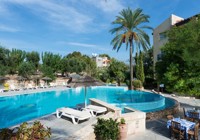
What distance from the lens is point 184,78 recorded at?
27.7 feet

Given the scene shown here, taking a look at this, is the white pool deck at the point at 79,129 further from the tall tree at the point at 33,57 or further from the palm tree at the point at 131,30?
the tall tree at the point at 33,57

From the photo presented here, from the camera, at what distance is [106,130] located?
23.2 ft

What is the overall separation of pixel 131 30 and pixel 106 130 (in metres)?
24.6

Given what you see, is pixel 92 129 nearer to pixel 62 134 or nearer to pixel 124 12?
pixel 62 134

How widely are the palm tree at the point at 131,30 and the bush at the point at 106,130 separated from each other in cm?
2288

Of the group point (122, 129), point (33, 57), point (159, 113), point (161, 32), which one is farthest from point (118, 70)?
point (122, 129)

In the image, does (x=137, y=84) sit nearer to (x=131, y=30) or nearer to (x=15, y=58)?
(x=131, y=30)

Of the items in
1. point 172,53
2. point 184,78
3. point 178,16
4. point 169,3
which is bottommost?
point 184,78

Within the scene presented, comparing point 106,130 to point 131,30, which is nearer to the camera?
point 106,130

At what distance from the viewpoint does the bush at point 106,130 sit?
23.2 ft

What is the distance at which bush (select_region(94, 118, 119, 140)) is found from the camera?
7062 millimetres

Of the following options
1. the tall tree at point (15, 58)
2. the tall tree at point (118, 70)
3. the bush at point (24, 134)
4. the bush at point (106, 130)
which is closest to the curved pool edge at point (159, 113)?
the bush at point (106, 130)

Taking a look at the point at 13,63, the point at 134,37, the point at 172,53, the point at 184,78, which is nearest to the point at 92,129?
the point at 184,78

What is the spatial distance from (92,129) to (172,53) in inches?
210
